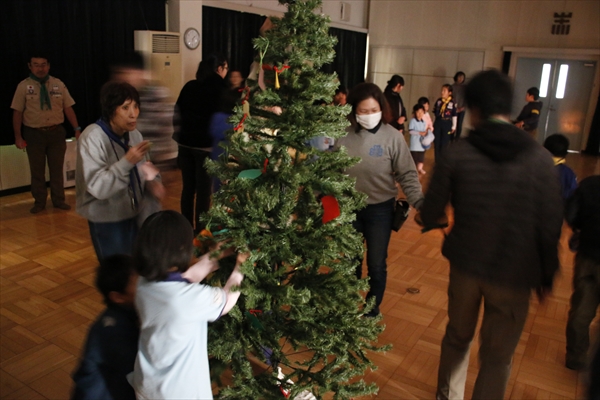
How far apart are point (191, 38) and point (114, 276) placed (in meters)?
6.42

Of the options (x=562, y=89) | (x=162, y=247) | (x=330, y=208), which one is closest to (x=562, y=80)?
(x=562, y=89)

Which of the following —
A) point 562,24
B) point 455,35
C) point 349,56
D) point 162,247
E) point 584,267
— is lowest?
point 584,267

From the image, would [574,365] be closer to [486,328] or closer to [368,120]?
[486,328]

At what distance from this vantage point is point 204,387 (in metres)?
1.53

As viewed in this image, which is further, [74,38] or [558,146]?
[74,38]

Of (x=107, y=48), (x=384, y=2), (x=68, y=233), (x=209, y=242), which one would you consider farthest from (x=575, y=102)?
(x=209, y=242)

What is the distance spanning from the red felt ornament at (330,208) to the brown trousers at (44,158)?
430 cm

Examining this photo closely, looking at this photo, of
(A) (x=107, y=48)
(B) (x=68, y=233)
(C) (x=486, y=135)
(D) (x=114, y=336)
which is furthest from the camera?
(A) (x=107, y=48)

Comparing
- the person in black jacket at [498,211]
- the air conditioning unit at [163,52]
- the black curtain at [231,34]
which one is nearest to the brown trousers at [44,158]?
the air conditioning unit at [163,52]

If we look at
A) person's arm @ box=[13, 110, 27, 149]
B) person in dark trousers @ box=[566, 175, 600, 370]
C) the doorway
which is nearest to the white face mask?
person in dark trousers @ box=[566, 175, 600, 370]

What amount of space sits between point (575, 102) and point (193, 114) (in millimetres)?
9116

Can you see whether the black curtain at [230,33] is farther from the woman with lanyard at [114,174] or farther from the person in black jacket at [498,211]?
the person in black jacket at [498,211]

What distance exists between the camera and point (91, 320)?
Answer: 3.06 meters

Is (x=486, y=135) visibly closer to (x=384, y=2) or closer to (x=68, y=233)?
(x=68, y=233)
